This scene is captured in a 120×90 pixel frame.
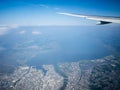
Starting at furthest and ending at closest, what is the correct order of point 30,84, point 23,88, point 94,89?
point 30,84
point 23,88
point 94,89

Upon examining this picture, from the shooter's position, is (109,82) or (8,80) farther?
(8,80)

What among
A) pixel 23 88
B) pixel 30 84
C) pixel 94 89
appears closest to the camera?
pixel 94 89

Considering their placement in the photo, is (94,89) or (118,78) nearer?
(94,89)

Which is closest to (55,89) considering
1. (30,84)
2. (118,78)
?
(30,84)

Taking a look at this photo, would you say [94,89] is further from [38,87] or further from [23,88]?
[23,88]

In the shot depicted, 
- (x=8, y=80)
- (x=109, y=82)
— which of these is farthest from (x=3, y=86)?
(x=109, y=82)

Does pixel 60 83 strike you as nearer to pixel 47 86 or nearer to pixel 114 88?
pixel 47 86

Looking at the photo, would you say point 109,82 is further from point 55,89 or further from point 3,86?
point 3,86

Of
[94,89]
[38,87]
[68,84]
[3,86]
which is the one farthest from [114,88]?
[3,86]
